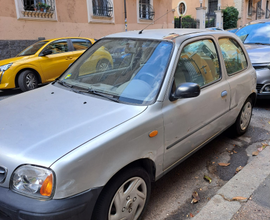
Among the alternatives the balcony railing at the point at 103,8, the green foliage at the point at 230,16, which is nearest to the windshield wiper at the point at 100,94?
the balcony railing at the point at 103,8

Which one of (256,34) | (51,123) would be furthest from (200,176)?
(256,34)

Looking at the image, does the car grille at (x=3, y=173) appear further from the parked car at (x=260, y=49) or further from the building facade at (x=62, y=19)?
the building facade at (x=62, y=19)

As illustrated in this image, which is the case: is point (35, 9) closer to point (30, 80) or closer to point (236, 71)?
point (30, 80)

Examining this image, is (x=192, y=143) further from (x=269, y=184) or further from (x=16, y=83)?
(x=16, y=83)

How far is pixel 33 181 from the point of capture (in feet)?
5.65

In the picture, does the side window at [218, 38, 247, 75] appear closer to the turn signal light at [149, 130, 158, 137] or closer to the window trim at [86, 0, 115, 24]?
the turn signal light at [149, 130, 158, 137]

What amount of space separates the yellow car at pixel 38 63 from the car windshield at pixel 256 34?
16.7 ft

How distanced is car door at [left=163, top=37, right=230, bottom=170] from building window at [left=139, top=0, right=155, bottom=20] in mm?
15063

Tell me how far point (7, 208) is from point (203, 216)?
5.44 ft

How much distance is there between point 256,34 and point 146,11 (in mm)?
11769

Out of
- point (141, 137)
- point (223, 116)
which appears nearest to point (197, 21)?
A: point (223, 116)

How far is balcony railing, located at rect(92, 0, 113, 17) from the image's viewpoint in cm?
1432

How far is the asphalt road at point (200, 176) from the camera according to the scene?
2633 millimetres

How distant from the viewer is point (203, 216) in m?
2.43
